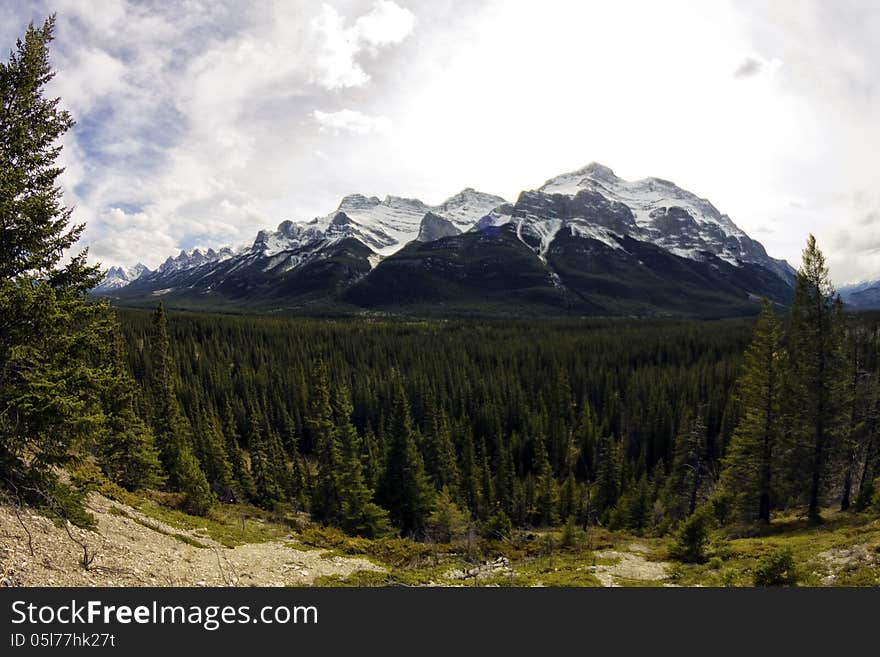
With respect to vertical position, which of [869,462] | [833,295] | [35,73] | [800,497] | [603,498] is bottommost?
[603,498]

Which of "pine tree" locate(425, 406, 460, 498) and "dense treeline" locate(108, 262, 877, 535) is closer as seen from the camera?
"dense treeline" locate(108, 262, 877, 535)

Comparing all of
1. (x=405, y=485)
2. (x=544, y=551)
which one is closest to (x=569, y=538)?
(x=544, y=551)

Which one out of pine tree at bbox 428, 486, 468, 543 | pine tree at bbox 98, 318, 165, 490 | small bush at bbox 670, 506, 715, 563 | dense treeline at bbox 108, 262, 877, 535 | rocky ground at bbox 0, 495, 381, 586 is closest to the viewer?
rocky ground at bbox 0, 495, 381, 586

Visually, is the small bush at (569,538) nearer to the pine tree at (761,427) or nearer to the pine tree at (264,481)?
the pine tree at (761,427)

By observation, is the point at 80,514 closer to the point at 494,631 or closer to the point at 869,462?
the point at 494,631

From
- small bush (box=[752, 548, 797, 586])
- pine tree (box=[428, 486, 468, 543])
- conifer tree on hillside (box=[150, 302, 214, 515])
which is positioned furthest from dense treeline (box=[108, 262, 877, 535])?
small bush (box=[752, 548, 797, 586])

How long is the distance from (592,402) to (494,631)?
4023 inches

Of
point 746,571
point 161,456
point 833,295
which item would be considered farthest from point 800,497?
point 161,456

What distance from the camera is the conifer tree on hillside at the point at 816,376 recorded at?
24.5m

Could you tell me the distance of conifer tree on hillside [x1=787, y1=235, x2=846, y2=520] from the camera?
24.5 m

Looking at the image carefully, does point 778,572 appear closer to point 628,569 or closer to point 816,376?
point 628,569

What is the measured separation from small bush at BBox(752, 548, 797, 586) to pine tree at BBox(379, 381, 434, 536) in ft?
86.4

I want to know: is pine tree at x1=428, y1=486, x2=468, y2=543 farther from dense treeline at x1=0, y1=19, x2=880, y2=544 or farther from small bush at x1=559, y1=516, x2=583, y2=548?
small bush at x1=559, y1=516, x2=583, y2=548

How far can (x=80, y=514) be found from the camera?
14.3 metres
